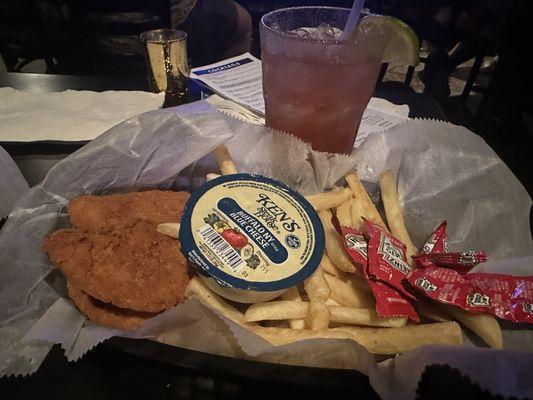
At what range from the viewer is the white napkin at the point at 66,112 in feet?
4.07

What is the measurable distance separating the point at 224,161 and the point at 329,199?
0.26 m

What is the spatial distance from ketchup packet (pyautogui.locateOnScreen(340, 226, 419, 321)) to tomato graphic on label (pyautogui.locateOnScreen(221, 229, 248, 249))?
0.20 m

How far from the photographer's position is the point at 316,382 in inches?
23.7

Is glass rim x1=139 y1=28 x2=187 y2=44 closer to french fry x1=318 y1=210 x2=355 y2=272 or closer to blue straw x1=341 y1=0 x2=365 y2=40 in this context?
blue straw x1=341 y1=0 x2=365 y2=40

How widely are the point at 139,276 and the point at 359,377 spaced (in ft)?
1.34

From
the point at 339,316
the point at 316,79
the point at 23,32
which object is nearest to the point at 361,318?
the point at 339,316

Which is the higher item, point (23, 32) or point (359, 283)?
point (359, 283)

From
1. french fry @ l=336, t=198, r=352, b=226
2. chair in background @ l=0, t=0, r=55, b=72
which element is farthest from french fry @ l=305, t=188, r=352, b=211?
chair in background @ l=0, t=0, r=55, b=72

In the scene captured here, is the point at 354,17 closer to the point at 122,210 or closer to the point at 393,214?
the point at 393,214

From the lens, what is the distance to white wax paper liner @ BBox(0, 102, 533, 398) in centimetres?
83

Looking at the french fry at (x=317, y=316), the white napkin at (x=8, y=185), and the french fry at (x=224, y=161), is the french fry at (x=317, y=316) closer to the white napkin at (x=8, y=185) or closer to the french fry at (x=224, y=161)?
the french fry at (x=224, y=161)

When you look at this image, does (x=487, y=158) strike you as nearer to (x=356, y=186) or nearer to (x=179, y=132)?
(x=356, y=186)

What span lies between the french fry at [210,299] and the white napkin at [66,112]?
0.70 metres

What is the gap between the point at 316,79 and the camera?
3.50 feet
